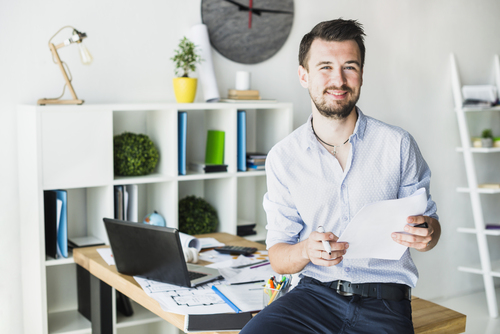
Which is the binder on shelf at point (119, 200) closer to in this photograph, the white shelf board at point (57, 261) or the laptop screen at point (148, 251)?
the white shelf board at point (57, 261)

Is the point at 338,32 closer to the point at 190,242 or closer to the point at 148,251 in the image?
the point at 148,251

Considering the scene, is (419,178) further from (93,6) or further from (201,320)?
(93,6)

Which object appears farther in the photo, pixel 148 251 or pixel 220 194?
pixel 220 194

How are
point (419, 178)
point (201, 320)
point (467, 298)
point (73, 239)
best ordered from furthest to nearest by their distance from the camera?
1. point (467, 298)
2. point (73, 239)
3. point (419, 178)
4. point (201, 320)

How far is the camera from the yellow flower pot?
2803 mm

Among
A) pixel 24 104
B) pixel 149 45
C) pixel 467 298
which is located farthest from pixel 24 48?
pixel 467 298

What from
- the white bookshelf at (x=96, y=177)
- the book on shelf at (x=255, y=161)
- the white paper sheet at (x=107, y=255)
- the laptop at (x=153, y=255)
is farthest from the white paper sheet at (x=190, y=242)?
the book on shelf at (x=255, y=161)

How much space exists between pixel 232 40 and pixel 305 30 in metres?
0.52

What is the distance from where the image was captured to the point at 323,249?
1470 millimetres

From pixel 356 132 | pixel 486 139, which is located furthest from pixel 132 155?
pixel 486 139

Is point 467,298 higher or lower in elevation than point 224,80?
lower

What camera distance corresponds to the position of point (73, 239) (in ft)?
8.87

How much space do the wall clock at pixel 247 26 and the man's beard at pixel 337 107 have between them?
1.49 m

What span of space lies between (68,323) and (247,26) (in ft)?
6.16
